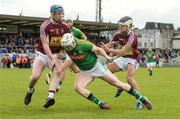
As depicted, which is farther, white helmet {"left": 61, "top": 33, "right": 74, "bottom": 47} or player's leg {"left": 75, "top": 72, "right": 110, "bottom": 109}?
player's leg {"left": 75, "top": 72, "right": 110, "bottom": 109}

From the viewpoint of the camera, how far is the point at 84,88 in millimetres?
11797

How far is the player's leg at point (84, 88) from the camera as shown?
1175 cm

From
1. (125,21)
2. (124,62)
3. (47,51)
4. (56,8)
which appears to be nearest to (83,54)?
(47,51)

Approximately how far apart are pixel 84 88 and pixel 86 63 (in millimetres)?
550

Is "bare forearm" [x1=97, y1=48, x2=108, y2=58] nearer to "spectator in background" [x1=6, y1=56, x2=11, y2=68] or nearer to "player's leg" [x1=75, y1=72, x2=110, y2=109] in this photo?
"player's leg" [x1=75, y1=72, x2=110, y2=109]

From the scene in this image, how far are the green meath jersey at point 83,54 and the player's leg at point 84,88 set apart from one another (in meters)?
0.26

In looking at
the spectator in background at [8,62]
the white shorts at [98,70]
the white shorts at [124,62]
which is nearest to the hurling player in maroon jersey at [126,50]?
the white shorts at [124,62]

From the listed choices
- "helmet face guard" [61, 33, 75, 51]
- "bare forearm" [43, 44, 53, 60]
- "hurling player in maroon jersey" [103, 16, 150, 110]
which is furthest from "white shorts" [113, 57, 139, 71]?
"helmet face guard" [61, 33, 75, 51]

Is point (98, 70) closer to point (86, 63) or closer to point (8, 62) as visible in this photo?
point (86, 63)

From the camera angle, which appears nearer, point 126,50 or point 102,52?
point 102,52

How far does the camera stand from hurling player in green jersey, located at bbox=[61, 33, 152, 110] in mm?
11500

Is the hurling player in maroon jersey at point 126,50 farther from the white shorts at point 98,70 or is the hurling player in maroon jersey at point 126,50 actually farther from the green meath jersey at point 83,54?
the green meath jersey at point 83,54

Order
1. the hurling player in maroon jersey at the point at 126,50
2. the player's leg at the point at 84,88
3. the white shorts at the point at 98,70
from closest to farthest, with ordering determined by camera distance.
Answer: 1. the player's leg at the point at 84,88
2. the white shorts at the point at 98,70
3. the hurling player in maroon jersey at the point at 126,50

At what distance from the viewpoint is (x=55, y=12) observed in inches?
484
